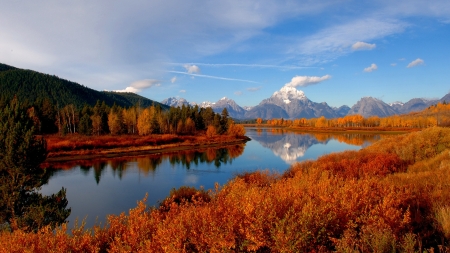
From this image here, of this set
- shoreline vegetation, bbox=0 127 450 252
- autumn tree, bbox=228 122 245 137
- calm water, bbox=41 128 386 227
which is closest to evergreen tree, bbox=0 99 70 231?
calm water, bbox=41 128 386 227

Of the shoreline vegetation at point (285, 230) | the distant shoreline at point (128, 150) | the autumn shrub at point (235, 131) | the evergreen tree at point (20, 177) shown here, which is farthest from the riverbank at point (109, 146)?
the shoreline vegetation at point (285, 230)

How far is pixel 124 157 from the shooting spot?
43438mm

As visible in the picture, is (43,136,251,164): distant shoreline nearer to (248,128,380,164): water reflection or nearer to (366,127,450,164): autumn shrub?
(248,128,380,164): water reflection

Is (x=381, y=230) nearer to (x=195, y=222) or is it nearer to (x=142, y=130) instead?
(x=195, y=222)

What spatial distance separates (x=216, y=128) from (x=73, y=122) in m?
Result: 38.3

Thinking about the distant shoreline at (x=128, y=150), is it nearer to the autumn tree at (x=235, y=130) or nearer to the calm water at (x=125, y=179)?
the calm water at (x=125, y=179)

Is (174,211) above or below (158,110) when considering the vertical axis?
below

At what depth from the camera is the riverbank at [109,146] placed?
4247 cm

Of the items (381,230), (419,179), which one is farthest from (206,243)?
(419,179)

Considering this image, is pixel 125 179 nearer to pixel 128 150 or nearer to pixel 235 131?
pixel 128 150

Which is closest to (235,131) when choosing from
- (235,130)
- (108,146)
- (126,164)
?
(235,130)

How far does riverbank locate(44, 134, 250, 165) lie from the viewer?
139 feet

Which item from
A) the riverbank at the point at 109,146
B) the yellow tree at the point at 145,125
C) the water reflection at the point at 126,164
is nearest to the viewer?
the water reflection at the point at 126,164

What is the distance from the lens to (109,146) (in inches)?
1914
